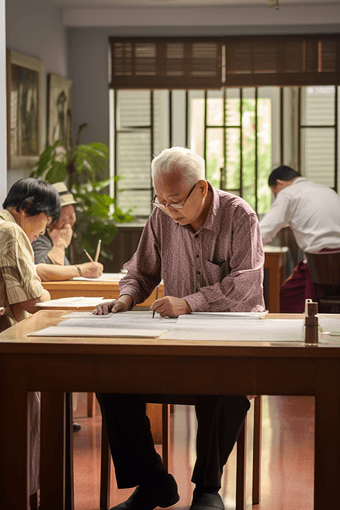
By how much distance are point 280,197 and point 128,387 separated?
13.0 ft

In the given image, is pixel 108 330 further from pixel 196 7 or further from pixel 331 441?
pixel 196 7

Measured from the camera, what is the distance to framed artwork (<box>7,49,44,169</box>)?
19.1ft

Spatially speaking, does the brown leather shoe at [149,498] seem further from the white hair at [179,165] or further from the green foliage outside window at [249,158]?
the green foliage outside window at [249,158]

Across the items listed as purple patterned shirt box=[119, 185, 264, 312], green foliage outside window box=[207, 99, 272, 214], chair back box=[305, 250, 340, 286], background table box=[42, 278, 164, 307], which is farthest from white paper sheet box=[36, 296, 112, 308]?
green foliage outside window box=[207, 99, 272, 214]

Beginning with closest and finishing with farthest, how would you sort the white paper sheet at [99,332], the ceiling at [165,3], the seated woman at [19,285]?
1. the white paper sheet at [99,332]
2. the seated woman at [19,285]
3. the ceiling at [165,3]

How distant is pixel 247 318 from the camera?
7.11 ft

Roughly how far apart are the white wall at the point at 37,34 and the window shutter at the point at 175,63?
655 millimetres

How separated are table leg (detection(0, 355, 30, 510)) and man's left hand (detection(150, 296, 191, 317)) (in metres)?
0.55

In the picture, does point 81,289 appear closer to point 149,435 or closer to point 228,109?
point 149,435

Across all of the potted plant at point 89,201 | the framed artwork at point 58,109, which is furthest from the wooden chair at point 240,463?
the framed artwork at point 58,109

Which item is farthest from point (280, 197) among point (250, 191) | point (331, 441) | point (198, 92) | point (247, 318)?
point (331, 441)

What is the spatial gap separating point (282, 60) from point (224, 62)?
62 cm

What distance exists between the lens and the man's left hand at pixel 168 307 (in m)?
2.22

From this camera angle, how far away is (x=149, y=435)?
7.62 feet
